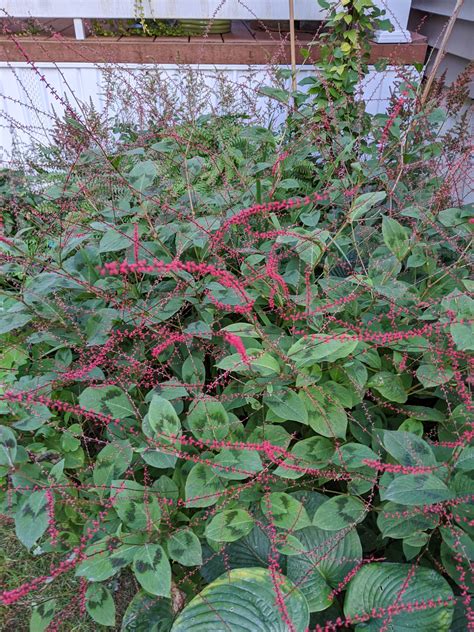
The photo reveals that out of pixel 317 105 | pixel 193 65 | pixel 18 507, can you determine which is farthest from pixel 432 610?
pixel 193 65

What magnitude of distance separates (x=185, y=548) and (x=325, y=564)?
0.34m

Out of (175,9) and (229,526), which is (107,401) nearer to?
(229,526)

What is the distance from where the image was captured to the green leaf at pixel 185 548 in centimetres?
107

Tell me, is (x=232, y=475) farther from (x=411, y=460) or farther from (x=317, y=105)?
(x=317, y=105)

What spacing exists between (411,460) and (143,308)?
783mm

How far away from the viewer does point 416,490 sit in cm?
101

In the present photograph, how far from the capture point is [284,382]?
1.23 m

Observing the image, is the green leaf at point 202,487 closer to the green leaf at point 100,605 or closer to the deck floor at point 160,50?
the green leaf at point 100,605

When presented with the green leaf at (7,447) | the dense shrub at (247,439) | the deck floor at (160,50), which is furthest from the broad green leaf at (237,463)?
the deck floor at (160,50)

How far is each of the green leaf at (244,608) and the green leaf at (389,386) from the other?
50 centimetres

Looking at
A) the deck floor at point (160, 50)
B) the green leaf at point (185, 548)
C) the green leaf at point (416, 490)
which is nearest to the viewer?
the green leaf at point (416, 490)

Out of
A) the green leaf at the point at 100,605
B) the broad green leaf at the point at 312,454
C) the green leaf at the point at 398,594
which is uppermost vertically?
the broad green leaf at the point at 312,454

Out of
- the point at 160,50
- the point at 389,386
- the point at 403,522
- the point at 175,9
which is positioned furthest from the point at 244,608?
the point at 175,9

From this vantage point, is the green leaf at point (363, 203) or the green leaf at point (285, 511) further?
the green leaf at point (363, 203)
